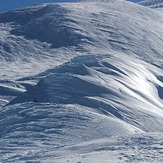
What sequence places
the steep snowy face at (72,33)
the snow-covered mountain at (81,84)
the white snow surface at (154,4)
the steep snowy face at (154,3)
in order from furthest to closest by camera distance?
the steep snowy face at (154,3) → the white snow surface at (154,4) → the steep snowy face at (72,33) → the snow-covered mountain at (81,84)

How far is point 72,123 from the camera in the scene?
24641mm

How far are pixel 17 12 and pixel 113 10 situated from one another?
32.6 feet

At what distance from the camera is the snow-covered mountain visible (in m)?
19.5

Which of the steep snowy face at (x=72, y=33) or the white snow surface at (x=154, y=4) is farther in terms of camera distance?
the white snow surface at (x=154, y=4)

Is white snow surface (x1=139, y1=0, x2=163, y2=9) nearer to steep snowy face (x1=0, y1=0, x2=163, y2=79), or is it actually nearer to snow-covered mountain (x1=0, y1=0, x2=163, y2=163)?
snow-covered mountain (x1=0, y1=0, x2=163, y2=163)

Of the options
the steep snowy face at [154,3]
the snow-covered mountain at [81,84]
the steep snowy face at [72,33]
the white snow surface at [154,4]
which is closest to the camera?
the snow-covered mountain at [81,84]

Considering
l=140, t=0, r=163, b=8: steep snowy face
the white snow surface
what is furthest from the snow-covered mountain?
l=140, t=0, r=163, b=8: steep snowy face

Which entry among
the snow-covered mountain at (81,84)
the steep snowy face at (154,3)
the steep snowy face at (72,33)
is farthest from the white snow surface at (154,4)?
the steep snowy face at (72,33)

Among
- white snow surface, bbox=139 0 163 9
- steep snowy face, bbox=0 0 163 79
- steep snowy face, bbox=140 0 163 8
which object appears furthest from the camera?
steep snowy face, bbox=140 0 163 8

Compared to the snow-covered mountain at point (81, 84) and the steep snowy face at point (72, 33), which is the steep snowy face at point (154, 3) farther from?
the steep snowy face at point (72, 33)

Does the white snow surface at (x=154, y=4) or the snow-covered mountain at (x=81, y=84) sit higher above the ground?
the snow-covered mountain at (x=81, y=84)

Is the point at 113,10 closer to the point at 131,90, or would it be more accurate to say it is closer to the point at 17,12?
the point at 17,12

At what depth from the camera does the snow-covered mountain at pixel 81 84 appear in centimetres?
1945

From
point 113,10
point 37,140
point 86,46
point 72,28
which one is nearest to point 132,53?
point 86,46
